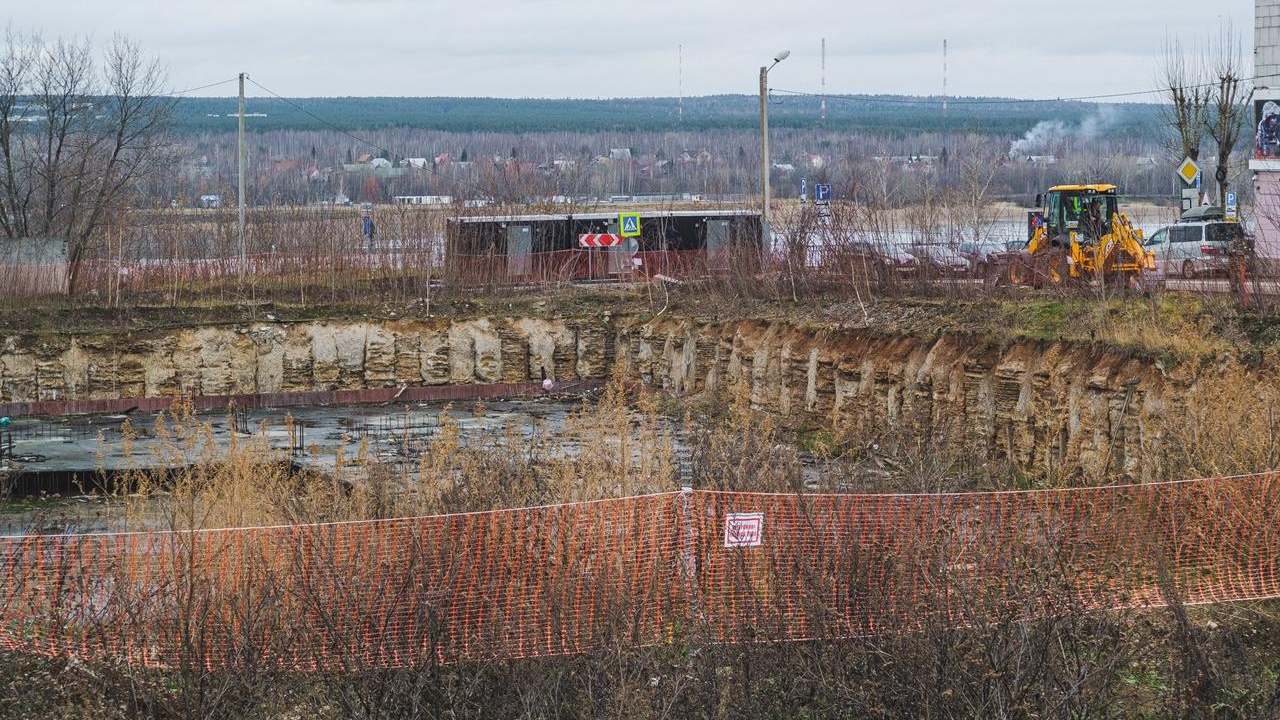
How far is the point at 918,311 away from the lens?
22734 mm

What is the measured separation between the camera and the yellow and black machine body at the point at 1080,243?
23125 millimetres

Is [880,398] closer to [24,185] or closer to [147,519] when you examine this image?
[147,519]

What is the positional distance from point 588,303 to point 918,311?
11.0 meters

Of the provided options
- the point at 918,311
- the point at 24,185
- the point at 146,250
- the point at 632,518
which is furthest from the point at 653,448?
the point at 24,185

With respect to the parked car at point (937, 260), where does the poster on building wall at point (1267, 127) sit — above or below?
above

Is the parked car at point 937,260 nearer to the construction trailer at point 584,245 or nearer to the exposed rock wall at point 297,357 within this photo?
the construction trailer at point 584,245

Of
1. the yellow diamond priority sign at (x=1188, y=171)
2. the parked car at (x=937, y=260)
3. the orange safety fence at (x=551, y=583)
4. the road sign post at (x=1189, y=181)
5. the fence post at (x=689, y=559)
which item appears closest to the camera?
the orange safety fence at (x=551, y=583)

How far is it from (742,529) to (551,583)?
4.30 feet

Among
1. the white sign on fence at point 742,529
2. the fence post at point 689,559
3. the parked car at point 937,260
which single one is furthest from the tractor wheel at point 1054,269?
the fence post at point 689,559

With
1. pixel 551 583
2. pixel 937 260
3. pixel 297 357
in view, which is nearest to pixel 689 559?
pixel 551 583

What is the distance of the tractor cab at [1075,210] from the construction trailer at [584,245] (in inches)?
234

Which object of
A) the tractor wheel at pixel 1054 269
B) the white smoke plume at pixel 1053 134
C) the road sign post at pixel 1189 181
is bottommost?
the tractor wheel at pixel 1054 269

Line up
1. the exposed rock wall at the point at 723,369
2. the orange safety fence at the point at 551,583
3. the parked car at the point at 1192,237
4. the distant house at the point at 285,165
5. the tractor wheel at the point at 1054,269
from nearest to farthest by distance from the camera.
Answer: the orange safety fence at the point at 551,583 < the exposed rock wall at the point at 723,369 < the tractor wheel at the point at 1054,269 < the parked car at the point at 1192,237 < the distant house at the point at 285,165

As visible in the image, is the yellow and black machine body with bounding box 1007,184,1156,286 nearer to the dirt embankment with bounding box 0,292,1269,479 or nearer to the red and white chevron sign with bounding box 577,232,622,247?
the dirt embankment with bounding box 0,292,1269,479
